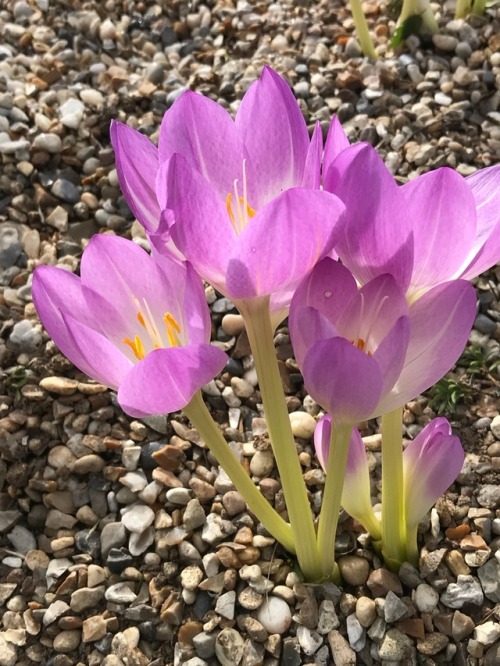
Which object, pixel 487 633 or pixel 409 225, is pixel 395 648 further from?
pixel 409 225

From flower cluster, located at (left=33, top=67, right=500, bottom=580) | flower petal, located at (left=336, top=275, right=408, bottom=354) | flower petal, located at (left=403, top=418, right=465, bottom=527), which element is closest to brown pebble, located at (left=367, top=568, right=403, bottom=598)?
flower petal, located at (left=403, top=418, right=465, bottom=527)

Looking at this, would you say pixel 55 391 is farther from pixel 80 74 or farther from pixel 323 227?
pixel 80 74

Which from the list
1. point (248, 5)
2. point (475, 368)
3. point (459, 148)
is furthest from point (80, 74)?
point (475, 368)

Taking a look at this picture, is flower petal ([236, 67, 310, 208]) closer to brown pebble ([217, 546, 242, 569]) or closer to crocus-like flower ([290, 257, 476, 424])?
crocus-like flower ([290, 257, 476, 424])

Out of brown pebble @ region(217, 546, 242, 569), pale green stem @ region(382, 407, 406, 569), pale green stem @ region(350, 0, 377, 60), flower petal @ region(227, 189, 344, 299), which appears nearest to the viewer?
flower petal @ region(227, 189, 344, 299)

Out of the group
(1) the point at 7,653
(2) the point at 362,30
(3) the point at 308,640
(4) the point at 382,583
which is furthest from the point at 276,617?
(2) the point at 362,30

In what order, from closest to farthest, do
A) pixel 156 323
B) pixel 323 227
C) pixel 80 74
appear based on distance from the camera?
pixel 323 227, pixel 156 323, pixel 80 74
